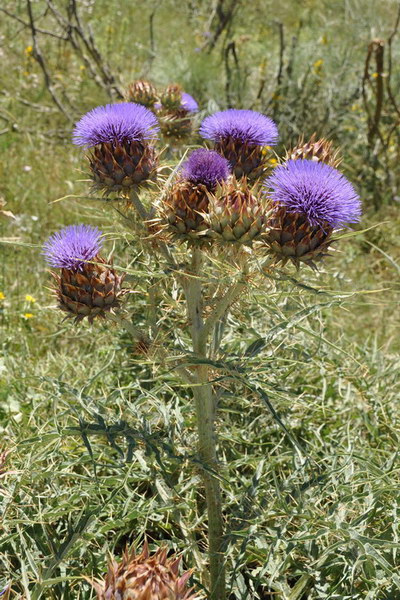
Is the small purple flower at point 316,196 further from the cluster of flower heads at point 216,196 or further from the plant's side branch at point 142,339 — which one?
the plant's side branch at point 142,339

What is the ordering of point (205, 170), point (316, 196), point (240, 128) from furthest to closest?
point (240, 128) → point (205, 170) → point (316, 196)

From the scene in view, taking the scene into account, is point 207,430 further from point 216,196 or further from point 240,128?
point 240,128

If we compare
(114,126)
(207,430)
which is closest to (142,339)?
(207,430)

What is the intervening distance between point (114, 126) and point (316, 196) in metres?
0.63

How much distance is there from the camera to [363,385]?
249 cm

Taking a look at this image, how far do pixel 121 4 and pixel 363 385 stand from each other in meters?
6.68

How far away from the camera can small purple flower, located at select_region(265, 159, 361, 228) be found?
148cm

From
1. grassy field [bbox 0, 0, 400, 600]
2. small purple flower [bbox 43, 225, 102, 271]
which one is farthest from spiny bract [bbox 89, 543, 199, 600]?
small purple flower [bbox 43, 225, 102, 271]

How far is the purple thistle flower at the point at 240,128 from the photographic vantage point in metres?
1.86

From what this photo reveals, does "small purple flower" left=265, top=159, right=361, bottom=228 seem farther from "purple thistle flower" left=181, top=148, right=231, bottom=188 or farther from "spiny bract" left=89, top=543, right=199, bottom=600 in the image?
"spiny bract" left=89, top=543, right=199, bottom=600

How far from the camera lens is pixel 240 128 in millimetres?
1862

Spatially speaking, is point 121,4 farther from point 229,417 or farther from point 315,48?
point 229,417

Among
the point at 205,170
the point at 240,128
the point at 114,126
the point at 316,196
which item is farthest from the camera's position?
the point at 240,128

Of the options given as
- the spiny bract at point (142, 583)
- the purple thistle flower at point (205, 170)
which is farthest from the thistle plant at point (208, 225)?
the spiny bract at point (142, 583)
